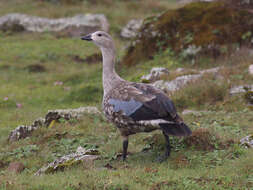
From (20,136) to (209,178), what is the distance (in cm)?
517

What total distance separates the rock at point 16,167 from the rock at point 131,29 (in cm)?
1596

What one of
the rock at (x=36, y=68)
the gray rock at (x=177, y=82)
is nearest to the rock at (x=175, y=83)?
the gray rock at (x=177, y=82)

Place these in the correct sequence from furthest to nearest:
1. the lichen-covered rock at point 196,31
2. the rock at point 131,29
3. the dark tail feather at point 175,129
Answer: the rock at point 131,29 < the lichen-covered rock at point 196,31 < the dark tail feather at point 175,129

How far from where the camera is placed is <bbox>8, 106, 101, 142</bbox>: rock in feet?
32.2

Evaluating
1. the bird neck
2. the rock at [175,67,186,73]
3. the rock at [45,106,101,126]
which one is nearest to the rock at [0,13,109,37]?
the rock at [175,67,186,73]

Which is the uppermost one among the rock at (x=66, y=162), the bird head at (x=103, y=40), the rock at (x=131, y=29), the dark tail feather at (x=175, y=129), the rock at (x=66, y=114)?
the bird head at (x=103, y=40)

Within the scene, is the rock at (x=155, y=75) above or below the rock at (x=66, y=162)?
above

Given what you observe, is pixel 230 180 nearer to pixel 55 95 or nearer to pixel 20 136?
pixel 20 136

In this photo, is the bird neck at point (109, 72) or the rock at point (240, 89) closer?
the bird neck at point (109, 72)

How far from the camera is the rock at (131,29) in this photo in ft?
76.5

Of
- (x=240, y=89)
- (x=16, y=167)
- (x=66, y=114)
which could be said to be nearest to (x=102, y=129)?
(x=66, y=114)

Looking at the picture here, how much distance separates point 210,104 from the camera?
38.8ft

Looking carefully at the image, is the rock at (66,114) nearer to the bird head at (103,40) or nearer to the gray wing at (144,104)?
the bird head at (103,40)

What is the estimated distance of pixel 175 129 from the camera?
21.2 feet
